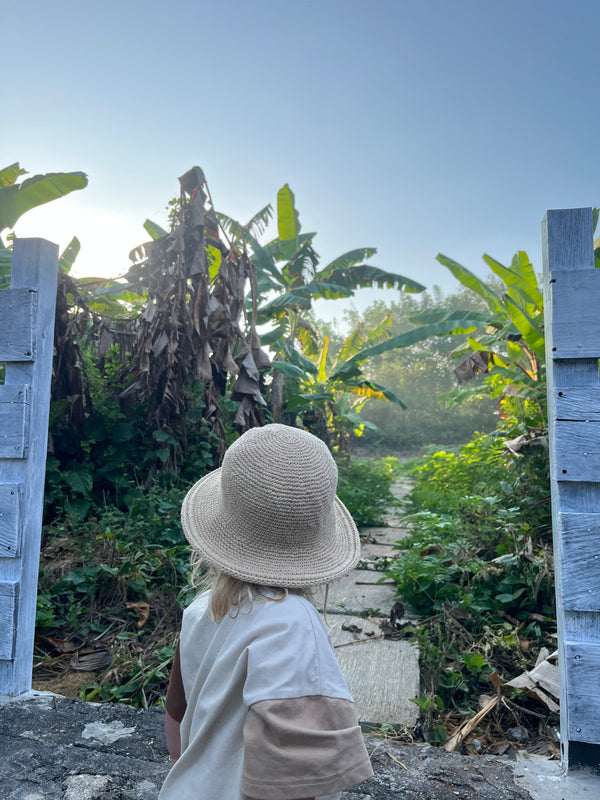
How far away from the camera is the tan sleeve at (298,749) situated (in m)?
0.98

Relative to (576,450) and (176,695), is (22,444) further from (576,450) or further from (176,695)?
(576,450)

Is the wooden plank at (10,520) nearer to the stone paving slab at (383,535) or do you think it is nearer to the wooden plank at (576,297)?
the wooden plank at (576,297)

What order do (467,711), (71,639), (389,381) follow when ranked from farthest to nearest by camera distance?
(389,381), (71,639), (467,711)

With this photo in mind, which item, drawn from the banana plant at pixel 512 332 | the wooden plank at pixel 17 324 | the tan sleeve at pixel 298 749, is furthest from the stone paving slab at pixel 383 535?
the tan sleeve at pixel 298 749

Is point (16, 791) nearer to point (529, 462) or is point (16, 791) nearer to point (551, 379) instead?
point (551, 379)

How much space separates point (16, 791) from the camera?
5.90 feet

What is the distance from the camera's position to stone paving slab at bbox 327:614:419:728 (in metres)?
2.50

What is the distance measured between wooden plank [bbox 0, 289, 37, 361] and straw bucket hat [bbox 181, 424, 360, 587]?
1620 millimetres

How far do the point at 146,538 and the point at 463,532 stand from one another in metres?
2.42

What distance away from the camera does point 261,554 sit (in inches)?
45.9

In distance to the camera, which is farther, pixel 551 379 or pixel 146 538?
pixel 146 538

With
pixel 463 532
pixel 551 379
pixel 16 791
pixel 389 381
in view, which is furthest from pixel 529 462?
pixel 389 381

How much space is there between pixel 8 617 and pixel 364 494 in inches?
→ 242

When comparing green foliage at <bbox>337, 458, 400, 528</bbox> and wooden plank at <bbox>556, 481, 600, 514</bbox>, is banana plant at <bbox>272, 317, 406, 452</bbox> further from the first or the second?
wooden plank at <bbox>556, 481, 600, 514</bbox>
